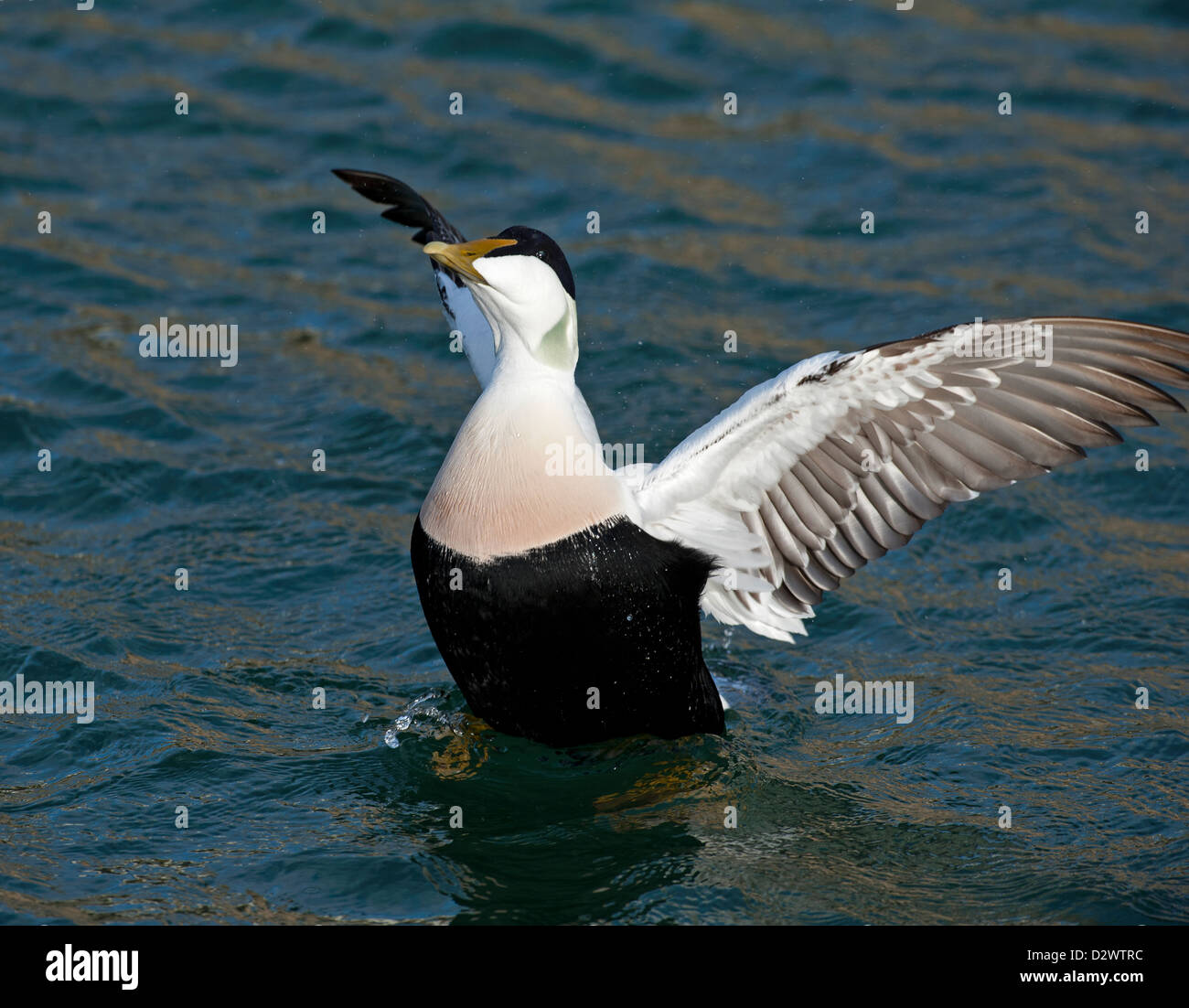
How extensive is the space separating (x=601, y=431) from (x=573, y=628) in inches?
119

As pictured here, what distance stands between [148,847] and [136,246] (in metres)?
5.33

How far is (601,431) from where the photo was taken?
27.7ft

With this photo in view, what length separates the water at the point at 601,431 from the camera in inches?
223

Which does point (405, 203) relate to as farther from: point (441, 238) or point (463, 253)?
point (463, 253)

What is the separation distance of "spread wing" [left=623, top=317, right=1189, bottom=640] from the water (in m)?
0.91

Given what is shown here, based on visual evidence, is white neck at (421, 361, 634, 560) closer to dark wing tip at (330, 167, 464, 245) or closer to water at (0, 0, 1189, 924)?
water at (0, 0, 1189, 924)

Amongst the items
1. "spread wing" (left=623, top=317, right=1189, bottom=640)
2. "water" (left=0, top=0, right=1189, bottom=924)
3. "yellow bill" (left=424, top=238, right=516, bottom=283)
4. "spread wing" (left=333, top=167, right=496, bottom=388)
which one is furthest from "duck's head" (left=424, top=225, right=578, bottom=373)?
"water" (left=0, top=0, right=1189, bottom=924)

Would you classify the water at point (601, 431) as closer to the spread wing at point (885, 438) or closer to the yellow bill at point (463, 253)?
the spread wing at point (885, 438)

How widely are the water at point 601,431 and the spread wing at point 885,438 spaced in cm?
91

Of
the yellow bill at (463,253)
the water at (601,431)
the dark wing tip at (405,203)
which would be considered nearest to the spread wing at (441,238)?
the dark wing tip at (405,203)

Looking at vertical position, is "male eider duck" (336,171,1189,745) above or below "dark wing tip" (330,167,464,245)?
below

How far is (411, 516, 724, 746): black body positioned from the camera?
5477 mm

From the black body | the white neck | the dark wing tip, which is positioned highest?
the dark wing tip

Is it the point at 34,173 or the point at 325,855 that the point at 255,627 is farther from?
the point at 34,173
